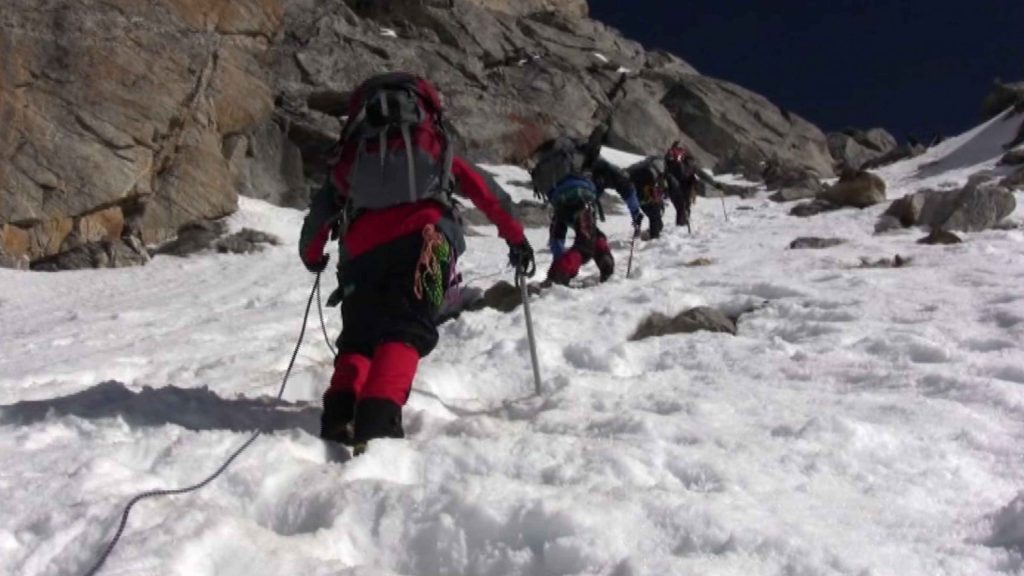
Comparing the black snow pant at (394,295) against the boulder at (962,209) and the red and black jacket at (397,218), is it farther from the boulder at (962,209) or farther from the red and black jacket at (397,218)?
the boulder at (962,209)

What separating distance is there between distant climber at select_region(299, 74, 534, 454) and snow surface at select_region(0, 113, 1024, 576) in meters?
0.44

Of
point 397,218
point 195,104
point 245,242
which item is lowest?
point 245,242

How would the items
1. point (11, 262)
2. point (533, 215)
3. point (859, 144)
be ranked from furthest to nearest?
point (859, 144) < point (533, 215) < point (11, 262)

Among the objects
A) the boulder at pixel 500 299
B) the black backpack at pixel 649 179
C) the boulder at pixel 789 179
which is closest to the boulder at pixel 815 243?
the black backpack at pixel 649 179

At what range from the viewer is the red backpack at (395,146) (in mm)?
4348

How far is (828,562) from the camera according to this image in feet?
8.80

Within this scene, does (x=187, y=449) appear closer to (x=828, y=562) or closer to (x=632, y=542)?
(x=632, y=542)

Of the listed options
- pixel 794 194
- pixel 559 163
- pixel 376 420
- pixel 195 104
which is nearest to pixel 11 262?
pixel 195 104

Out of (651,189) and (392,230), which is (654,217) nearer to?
(651,189)

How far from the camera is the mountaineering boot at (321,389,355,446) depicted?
13.3 feet

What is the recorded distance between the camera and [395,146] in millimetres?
4387

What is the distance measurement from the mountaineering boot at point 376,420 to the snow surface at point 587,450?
0.15 meters

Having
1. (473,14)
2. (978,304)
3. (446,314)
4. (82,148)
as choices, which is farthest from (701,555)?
(473,14)

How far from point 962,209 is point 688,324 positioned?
27.6 ft
